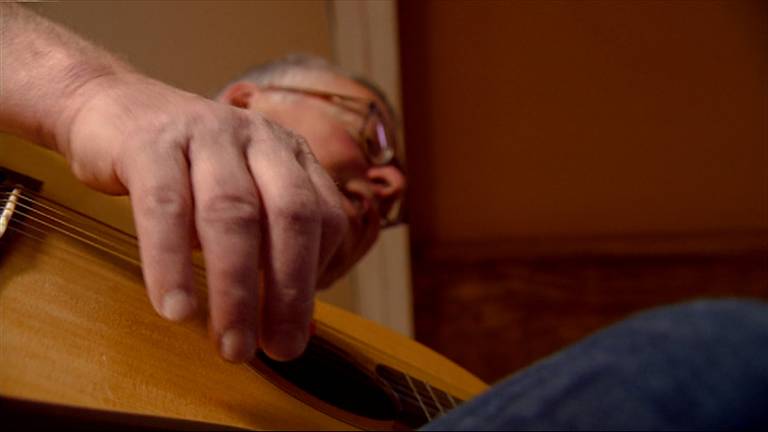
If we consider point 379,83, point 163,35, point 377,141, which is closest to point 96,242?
point 163,35

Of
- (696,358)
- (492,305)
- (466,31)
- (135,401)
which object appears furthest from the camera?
(492,305)

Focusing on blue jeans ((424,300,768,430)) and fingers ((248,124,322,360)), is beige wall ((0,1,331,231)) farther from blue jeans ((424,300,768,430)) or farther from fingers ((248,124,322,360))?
blue jeans ((424,300,768,430))

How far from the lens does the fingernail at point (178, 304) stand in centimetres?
27

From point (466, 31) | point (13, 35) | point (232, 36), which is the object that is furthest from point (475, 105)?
point (13, 35)

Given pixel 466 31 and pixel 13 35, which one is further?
pixel 466 31

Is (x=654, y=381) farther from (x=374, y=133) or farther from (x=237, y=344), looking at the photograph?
(x=374, y=133)

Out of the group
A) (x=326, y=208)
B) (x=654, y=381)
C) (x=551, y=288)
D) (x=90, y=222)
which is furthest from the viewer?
(x=551, y=288)

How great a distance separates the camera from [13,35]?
357 millimetres

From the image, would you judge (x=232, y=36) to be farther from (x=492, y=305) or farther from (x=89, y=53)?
(x=492, y=305)

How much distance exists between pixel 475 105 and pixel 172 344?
0.91 feet

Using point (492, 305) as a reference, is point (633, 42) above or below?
above

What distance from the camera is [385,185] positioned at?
0.81m

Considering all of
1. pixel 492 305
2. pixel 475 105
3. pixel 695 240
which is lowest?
pixel 492 305

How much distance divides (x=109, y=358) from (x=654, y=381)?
10.3 inches
